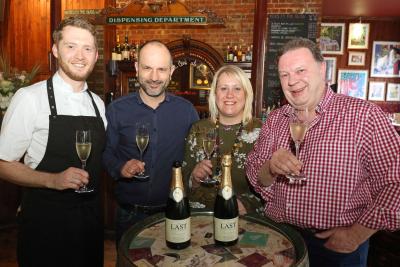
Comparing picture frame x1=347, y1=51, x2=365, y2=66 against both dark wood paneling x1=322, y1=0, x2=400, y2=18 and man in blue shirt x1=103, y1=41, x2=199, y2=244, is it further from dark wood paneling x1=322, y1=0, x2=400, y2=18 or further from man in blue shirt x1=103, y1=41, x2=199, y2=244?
man in blue shirt x1=103, y1=41, x2=199, y2=244

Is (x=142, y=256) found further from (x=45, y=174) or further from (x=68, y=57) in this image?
(x=68, y=57)

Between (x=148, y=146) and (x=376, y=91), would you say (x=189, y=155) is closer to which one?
(x=148, y=146)

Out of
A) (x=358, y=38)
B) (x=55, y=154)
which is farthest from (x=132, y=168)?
(x=358, y=38)

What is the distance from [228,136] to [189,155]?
10.4 inches

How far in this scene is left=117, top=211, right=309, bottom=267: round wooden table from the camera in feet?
4.33

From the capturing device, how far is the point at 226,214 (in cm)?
155

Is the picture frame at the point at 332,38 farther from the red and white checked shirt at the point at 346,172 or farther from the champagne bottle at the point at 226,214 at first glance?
the champagne bottle at the point at 226,214

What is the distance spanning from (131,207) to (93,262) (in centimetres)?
39

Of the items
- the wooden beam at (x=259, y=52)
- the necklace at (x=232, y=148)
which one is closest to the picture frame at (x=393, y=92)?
the wooden beam at (x=259, y=52)

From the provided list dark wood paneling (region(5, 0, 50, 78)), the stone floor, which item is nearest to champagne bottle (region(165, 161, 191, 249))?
the stone floor

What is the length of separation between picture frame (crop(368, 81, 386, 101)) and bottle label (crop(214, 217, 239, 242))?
905 cm

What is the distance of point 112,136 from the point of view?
7.72 ft

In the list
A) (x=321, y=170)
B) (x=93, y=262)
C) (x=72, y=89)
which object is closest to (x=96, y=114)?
(x=72, y=89)

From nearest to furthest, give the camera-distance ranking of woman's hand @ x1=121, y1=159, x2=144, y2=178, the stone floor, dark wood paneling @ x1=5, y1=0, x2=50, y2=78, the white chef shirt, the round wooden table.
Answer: the round wooden table → the white chef shirt → woman's hand @ x1=121, y1=159, x2=144, y2=178 → the stone floor → dark wood paneling @ x1=5, y1=0, x2=50, y2=78
